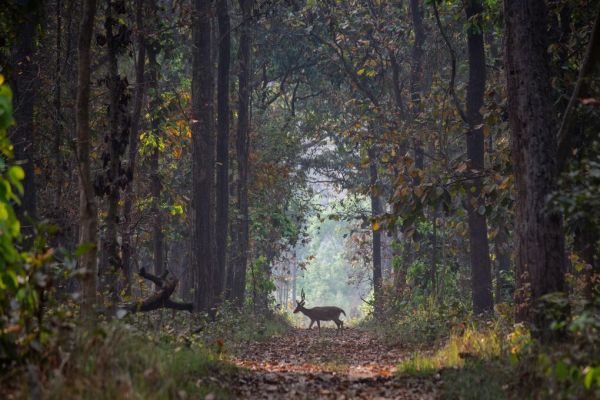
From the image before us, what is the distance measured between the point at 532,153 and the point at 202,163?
413 inches

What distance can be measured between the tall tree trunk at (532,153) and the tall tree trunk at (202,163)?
32.2 feet

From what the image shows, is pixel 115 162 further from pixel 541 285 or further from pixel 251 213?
pixel 251 213

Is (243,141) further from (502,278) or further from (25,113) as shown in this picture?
(25,113)

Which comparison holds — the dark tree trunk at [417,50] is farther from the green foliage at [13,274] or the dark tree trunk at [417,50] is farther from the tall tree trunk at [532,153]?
the green foliage at [13,274]

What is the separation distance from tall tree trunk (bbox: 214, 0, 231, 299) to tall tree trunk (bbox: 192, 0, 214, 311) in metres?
1.77

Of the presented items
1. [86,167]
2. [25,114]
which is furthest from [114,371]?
[25,114]

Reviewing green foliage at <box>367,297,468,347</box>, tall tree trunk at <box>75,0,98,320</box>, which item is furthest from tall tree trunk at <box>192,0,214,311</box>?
tall tree trunk at <box>75,0,98,320</box>

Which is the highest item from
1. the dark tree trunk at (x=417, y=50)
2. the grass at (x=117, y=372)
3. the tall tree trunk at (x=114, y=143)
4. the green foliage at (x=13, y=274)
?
the dark tree trunk at (x=417, y=50)

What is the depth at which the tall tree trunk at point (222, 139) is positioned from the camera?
67.3ft

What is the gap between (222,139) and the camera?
69.9ft

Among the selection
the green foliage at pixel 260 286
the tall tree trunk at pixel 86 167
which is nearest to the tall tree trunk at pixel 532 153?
the tall tree trunk at pixel 86 167

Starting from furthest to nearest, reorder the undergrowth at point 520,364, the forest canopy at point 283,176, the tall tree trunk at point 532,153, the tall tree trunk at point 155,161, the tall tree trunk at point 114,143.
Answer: the tall tree trunk at point 155,161 → the tall tree trunk at point 114,143 → the tall tree trunk at point 532,153 → the forest canopy at point 283,176 → the undergrowth at point 520,364

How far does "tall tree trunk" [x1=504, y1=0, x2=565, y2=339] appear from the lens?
30.1ft

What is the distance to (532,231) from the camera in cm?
927
